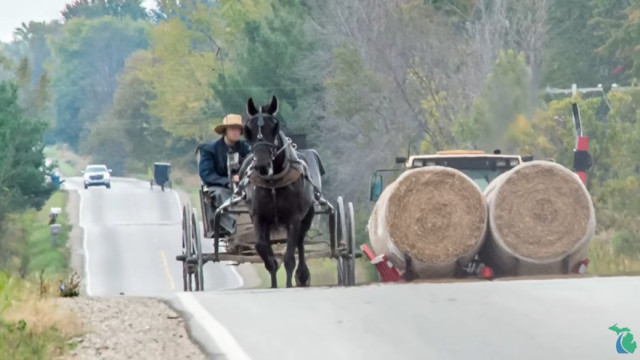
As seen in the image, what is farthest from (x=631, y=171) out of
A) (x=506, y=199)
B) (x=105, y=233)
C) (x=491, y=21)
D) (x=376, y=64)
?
(x=105, y=233)

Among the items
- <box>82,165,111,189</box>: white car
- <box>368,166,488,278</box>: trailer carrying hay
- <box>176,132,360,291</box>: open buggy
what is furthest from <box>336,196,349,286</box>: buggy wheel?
<box>82,165,111,189</box>: white car

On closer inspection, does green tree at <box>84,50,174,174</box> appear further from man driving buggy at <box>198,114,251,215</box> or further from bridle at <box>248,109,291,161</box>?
bridle at <box>248,109,291,161</box>

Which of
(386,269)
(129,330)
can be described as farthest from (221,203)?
(129,330)

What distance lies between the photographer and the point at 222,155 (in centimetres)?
2272

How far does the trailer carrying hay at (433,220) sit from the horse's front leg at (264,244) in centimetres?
378

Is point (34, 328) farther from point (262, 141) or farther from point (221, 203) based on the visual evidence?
point (221, 203)

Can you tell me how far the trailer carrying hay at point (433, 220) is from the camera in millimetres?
24969

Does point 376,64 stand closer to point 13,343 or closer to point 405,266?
point 405,266

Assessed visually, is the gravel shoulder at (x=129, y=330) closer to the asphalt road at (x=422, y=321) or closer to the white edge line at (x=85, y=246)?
the asphalt road at (x=422, y=321)

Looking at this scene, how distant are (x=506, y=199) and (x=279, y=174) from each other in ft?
17.7

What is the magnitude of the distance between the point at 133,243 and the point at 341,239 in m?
70.2

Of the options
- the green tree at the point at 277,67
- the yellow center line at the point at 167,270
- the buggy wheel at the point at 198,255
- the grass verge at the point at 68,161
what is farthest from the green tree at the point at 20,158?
the grass verge at the point at 68,161

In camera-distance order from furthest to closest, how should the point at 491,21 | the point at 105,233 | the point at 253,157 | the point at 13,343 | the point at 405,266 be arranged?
the point at 105,233
the point at 491,21
the point at 405,266
the point at 253,157
the point at 13,343

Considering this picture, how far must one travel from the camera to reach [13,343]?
1431 centimetres
